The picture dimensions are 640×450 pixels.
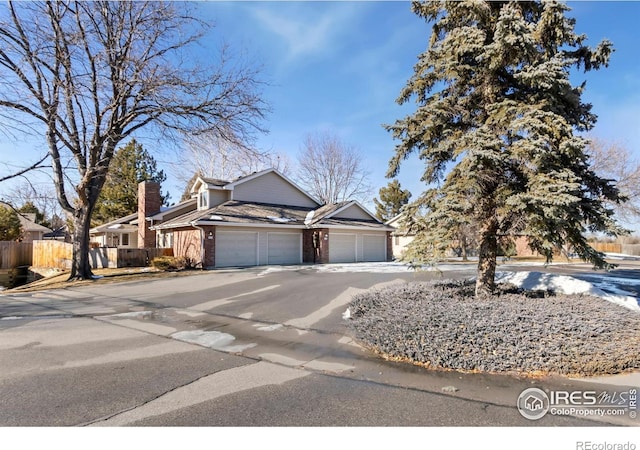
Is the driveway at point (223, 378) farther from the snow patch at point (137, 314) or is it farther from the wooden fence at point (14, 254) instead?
the wooden fence at point (14, 254)

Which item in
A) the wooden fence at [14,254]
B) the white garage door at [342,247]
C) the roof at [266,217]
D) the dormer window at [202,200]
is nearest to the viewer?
the roof at [266,217]

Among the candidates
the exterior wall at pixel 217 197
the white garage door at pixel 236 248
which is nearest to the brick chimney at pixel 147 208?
the exterior wall at pixel 217 197

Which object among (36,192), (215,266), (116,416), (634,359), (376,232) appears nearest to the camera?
(116,416)

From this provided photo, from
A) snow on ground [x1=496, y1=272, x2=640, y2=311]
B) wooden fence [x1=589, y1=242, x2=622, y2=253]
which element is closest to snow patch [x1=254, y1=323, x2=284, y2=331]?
snow on ground [x1=496, y1=272, x2=640, y2=311]

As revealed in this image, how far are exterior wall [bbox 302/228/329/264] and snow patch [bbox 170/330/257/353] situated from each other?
600 inches

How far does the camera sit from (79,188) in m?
15.0

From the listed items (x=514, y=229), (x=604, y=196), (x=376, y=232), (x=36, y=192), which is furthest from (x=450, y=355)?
(x=376, y=232)

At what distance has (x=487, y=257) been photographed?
6973mm

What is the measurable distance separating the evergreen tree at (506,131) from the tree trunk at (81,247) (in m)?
14.6

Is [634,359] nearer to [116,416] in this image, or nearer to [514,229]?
[514,229]

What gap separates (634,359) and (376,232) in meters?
20.5

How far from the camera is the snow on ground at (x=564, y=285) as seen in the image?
678 cm

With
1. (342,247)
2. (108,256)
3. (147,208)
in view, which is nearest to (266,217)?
(342,247)

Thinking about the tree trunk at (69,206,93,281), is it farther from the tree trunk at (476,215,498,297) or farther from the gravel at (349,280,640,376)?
the tree trunk at (476,215,498,297)
